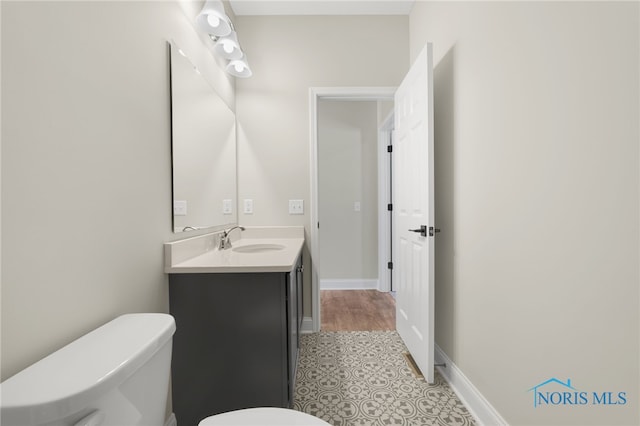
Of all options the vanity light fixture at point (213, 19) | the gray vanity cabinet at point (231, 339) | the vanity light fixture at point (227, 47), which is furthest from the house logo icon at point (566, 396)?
the vanity light fixture at point (227, 47)

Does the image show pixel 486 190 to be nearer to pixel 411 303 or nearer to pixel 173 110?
pixel 411 303

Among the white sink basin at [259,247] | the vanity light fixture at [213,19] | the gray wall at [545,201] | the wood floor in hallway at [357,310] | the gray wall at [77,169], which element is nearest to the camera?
the gray wall at [77,169]

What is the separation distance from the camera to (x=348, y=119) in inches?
150

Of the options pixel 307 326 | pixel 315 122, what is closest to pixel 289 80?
pixel 315 122

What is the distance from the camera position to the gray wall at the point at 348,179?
3803 mm

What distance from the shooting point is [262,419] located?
0.85m

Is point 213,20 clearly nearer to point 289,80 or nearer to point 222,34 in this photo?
point 222,34

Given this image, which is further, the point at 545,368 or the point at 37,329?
the point at 545,368

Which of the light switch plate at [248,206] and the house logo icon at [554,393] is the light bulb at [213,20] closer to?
the light switch plate at [248,206]

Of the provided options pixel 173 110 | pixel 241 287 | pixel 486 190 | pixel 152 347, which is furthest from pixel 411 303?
pixel 173 110

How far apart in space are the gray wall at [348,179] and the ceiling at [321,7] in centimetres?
138

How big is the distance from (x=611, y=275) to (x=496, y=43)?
1019 millimetres

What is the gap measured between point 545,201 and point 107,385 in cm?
133

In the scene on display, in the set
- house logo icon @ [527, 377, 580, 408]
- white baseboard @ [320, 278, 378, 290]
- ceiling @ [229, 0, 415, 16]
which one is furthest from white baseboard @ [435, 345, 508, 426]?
ceiling @ [229, 0, 415, 16]
